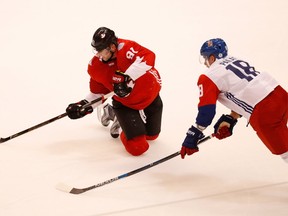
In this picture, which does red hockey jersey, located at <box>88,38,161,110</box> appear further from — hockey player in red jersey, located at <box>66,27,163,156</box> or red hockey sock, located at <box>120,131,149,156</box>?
red hockey sock, located at <box>120,131,149,156</box>

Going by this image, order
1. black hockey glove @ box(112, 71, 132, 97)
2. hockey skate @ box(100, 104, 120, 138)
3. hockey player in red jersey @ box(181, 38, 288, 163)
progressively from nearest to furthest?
hockey player in red jersey @ box(181, 38, 288, 163) → black hockey glove @ box(112, 71, 132, 97) → hockey skate @ box(100, 104, 120, 138)

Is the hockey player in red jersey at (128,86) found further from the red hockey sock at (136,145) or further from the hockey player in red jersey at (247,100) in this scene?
the hockey player in red jersey at (247,100)

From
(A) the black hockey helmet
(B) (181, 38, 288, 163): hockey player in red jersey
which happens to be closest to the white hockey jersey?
(B) (181, 38, 288, 163): hockey player in red jersey

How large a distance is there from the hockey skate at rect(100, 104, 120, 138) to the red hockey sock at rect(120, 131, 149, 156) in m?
0.27

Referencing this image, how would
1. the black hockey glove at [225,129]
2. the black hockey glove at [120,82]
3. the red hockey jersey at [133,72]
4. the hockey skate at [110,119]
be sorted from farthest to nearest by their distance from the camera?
the hockey skate at [110,119] < the red hockey jersey at [133,72] < the black hockey glove at [120,82] < the black hockey glove at [225,129]

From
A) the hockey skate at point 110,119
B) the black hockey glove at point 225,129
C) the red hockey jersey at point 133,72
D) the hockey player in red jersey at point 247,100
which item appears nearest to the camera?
the hockey player in red jersey at point 247,100

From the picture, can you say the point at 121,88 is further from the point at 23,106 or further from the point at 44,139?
the point at 23,106

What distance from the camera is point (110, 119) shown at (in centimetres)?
374

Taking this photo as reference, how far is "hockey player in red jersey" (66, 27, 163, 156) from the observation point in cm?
311

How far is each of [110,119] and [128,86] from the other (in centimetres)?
70

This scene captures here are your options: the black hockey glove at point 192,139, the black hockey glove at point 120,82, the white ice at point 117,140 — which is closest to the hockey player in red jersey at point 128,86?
the black hockey glove at point 120,82

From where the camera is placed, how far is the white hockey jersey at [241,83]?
8.48 ft

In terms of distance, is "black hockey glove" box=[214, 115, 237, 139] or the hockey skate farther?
the hockey skate

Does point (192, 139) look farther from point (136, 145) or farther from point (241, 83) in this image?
point (136, 145)
